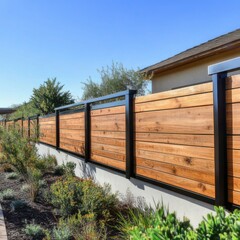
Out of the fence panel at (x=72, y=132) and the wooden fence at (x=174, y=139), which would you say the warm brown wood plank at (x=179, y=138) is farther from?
the fence panel at (x=72, y=132)

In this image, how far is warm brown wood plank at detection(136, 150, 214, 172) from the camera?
10.6ft

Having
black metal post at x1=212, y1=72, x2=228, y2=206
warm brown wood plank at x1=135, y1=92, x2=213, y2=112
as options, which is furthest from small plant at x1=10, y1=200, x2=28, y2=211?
black metal post at x1=212, y1=72, x2=228, y2=206

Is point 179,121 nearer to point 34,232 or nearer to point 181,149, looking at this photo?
point 181,149

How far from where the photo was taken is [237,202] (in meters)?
2.87

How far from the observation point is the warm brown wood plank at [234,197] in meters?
2.87

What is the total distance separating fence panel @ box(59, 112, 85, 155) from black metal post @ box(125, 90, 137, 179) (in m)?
2.40

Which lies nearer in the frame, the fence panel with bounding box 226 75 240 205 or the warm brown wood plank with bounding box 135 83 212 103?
the fence panel with bounding box 226 75 240 205

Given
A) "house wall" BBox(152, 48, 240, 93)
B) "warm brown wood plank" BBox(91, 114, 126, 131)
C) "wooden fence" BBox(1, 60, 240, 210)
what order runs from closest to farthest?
"wooden fence" BBox(1, 60, 240, 210) → "warm brown wood plank" BBox(91, 114, 126, 131) → "house wall" BBox(152, 48, 240, 93)

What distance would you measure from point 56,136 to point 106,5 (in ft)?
16.2

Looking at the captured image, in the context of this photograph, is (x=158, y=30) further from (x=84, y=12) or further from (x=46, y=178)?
(x=46, y=178)

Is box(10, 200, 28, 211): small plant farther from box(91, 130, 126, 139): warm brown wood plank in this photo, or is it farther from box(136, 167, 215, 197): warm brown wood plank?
box(136, 167, 215, 197): warm brown wood plank

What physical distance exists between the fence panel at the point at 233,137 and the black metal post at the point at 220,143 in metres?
0.04

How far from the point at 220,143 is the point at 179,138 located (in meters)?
0.73

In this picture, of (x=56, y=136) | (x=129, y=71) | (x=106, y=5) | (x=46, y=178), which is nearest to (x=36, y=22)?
(x=106, y=5)
